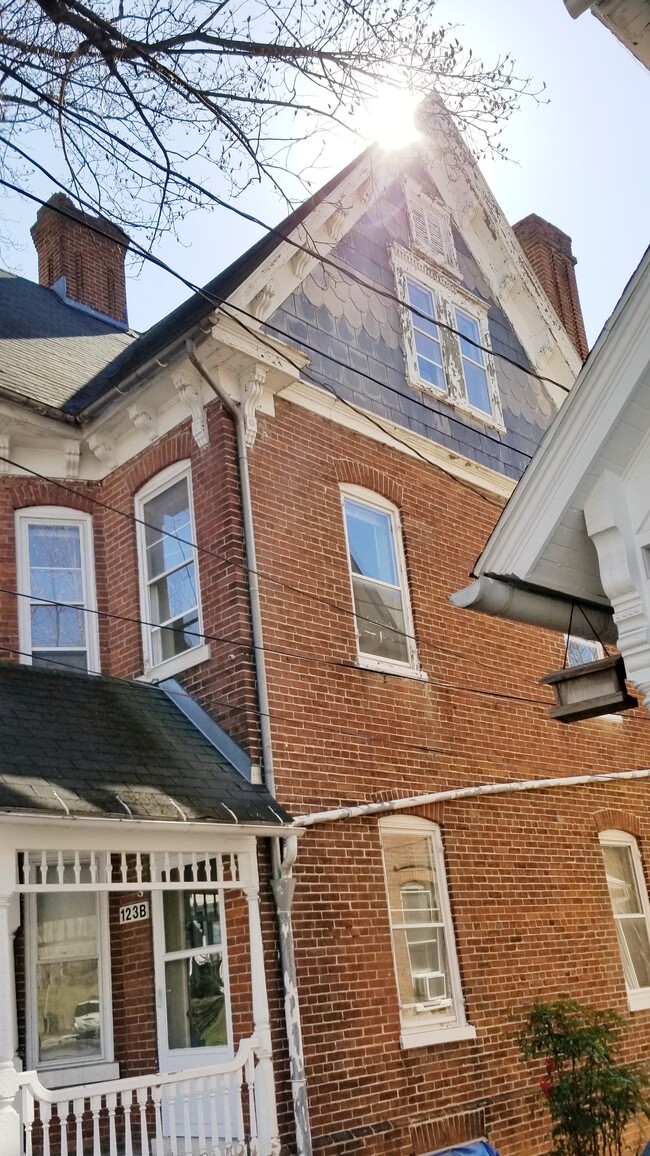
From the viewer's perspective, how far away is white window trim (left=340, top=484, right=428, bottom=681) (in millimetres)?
10219

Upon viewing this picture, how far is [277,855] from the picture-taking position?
842 centimetres

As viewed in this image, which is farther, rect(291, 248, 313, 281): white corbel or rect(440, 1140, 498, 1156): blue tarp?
rect(291, 248, 313, 281): white corbel

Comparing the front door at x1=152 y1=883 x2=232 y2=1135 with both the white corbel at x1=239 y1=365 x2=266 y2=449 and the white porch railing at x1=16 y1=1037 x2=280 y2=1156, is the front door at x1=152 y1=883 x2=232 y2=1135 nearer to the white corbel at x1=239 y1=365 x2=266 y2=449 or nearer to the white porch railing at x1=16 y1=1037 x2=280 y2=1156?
the white porch railing at x1=16 y1=1037 x2=280 y2=1156

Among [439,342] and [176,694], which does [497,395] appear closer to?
[439,342]

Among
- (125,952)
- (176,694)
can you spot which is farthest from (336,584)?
(125,952)

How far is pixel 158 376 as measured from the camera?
9.94 meters

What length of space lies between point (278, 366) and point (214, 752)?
137 inches

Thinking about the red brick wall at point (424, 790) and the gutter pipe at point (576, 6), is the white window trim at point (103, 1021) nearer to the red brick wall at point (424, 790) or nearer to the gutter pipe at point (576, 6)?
the red brick wall at point (424, 790)

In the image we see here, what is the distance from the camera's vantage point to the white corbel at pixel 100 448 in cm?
1097

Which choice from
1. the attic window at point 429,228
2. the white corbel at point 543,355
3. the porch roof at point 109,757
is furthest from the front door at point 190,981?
the white corbel at point 543,355

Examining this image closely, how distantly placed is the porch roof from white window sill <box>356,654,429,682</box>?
162 cm

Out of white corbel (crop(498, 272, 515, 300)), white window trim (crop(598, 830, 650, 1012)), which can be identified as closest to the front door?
white window trim (crop(598, 830, 650, 1012))

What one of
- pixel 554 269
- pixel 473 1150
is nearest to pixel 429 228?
pixel 554 269

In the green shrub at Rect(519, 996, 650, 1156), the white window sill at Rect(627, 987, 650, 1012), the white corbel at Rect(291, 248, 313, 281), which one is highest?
the white corbel at Rect(291, 248, 313, 281)
